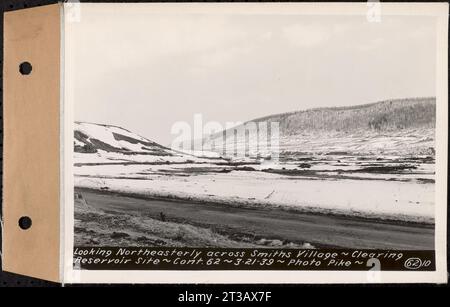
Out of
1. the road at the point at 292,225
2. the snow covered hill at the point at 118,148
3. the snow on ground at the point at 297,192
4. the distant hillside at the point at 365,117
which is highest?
the distant hillside at the point at 365,117

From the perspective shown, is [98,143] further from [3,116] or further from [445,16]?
[445,16]

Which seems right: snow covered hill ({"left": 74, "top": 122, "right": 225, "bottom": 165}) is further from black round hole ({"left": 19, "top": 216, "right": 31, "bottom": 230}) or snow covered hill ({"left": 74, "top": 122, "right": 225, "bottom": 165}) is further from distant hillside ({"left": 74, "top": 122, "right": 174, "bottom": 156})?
black round hole ({"left": 19, "top": 216, "right": 31, "bottom": 230})

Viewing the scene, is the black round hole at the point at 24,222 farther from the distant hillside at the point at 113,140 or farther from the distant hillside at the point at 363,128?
the distant hillside at the point at 363,128

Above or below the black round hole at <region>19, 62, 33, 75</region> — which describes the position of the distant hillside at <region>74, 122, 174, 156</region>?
below

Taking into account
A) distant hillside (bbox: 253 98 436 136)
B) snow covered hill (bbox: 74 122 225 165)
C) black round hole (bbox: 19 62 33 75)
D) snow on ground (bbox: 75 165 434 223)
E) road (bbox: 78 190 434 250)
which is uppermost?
black round hole (bbox: 19 62 33 75)

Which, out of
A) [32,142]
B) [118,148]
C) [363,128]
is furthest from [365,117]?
[32,142]

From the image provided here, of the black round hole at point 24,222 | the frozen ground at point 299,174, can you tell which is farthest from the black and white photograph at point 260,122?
the black round hole at point 24,222

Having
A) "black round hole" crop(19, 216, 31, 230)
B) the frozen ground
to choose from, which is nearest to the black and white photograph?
the frozen ground
